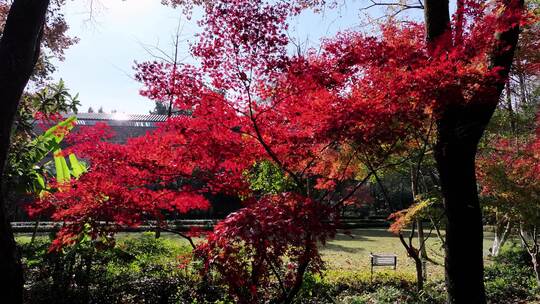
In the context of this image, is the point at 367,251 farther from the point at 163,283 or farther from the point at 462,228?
the point at 462,228

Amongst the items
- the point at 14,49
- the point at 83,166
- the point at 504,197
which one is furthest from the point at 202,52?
the point at 504,197

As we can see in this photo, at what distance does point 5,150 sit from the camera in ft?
14.1

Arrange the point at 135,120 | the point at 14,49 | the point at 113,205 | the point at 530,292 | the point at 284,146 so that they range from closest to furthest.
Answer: the point at 14,49, the point at 113,205, the point at 284,146, the point at 530,292, the point at 135,120

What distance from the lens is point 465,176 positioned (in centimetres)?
483

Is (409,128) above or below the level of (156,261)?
above

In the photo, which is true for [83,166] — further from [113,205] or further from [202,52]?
[202,52]

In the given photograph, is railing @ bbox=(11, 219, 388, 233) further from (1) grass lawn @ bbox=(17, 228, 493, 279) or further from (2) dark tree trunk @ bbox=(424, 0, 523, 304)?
(2) dark tree trunk @ bbox=(424, 0, 523, 304)

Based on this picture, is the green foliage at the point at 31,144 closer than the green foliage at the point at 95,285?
No

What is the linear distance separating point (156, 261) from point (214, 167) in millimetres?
5447

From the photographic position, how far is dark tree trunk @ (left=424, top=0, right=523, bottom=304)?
15.5 ft

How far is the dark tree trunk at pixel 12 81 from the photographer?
411 centimetres

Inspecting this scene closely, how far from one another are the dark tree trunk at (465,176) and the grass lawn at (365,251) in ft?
14.4

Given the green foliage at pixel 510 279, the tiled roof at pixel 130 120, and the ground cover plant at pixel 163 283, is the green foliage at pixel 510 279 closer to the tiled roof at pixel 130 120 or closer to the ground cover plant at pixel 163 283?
the ground cover plant at pixel 163 283

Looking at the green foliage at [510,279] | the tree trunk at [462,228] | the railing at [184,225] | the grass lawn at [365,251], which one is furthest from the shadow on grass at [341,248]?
the tree trunk at [462,228]
